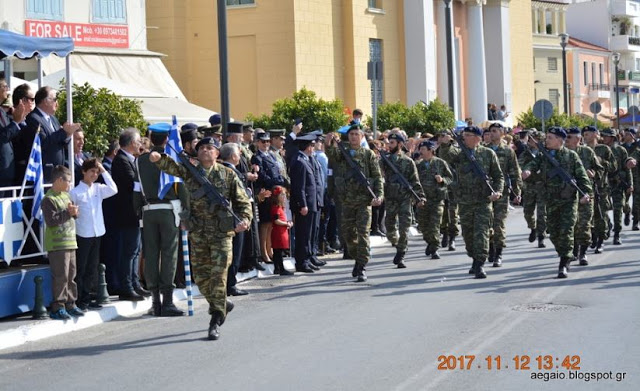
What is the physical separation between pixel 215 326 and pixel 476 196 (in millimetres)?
5867

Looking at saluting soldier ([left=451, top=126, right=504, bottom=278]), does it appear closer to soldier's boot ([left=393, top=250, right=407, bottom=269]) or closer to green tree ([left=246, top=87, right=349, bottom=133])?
soldier's boot ([left=393, top=250, right=407, bottom=269])

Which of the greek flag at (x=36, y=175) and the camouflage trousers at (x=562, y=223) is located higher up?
the greek flag at (x=36, y=175)

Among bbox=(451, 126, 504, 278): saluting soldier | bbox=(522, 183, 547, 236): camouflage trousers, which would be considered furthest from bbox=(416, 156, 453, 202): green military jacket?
bbox=(451, 126, 504, 278): saluting soldier

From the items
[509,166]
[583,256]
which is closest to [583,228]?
[583,256]

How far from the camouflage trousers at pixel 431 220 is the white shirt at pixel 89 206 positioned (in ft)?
23.6

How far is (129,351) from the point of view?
10.2m

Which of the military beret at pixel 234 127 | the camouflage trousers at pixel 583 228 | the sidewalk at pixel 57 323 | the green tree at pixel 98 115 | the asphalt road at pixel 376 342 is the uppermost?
the green tree at pixel 98 115

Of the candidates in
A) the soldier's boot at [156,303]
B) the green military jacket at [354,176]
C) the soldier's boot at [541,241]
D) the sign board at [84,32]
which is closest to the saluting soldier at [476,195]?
the green military jacket at [354,176]

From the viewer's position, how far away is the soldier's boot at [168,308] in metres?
12.3

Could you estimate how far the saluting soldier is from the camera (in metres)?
15.1

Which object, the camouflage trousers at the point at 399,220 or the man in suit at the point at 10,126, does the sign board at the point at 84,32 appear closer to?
the camouflage trousers at the point at 399,220

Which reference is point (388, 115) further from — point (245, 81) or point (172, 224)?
point (172, 224)

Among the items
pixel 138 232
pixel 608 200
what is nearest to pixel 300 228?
pixel 138 232

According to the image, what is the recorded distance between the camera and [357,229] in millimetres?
15211
